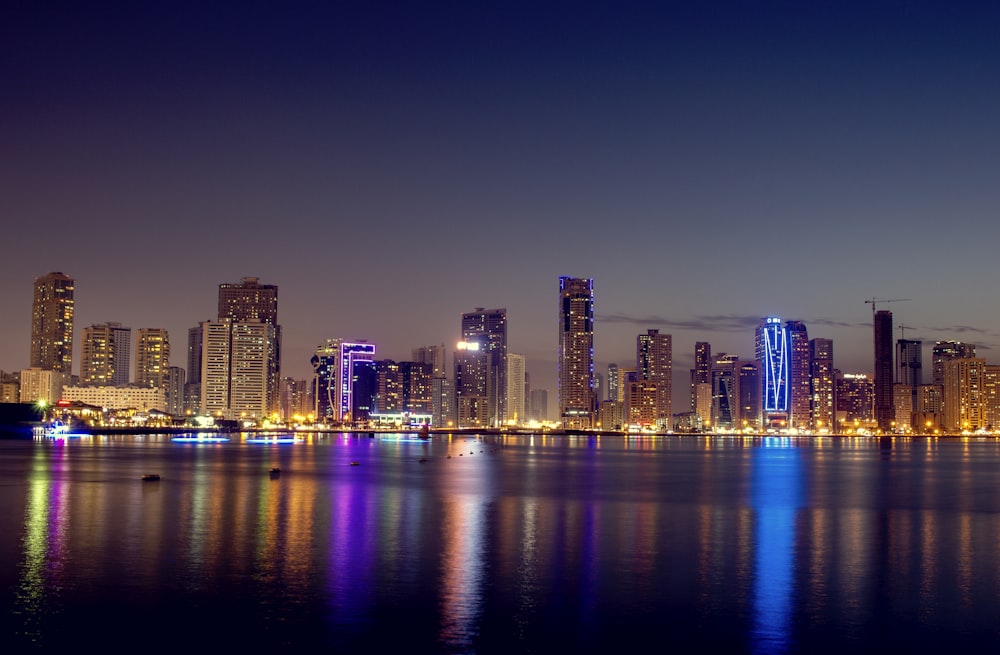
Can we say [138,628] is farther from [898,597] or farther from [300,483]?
→ [300,483]

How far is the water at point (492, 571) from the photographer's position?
27172 mm

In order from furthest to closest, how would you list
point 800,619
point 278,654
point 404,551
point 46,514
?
point 46,514
point 404,551
point 800,619
point 278,654

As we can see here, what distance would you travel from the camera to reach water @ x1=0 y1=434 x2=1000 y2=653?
89.1ft

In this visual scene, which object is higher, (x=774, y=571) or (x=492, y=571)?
(x=492, y=571)

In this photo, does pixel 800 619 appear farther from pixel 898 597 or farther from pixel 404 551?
pixel 404 551

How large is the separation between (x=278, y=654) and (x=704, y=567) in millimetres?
19732

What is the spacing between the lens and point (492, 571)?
3734 cm

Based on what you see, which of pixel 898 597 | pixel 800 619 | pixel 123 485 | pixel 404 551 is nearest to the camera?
pixel 800 619

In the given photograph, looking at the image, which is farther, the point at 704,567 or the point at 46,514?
the point at 46,514

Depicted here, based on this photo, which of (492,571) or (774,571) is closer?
(492,571)

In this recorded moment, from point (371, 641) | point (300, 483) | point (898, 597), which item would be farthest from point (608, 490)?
point (371, 641)

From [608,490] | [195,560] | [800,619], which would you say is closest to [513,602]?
[800,619]

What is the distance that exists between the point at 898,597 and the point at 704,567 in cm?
786

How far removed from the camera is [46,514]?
55625mm
